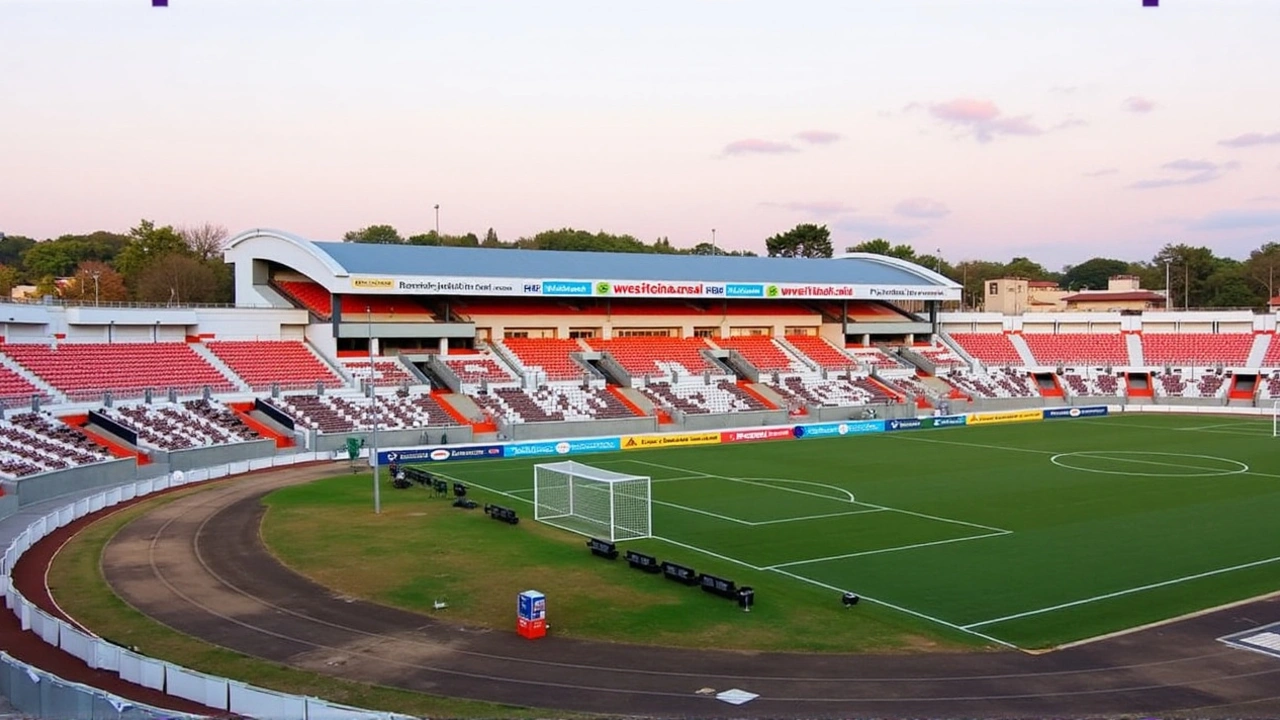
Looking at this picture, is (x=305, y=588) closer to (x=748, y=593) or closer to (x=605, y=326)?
(x=748, y=593)

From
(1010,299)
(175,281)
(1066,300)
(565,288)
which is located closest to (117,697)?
(565,288)

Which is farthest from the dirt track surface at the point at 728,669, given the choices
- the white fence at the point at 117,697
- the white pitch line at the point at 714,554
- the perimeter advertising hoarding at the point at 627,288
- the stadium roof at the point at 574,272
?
the stadium roof at the point at 574,272

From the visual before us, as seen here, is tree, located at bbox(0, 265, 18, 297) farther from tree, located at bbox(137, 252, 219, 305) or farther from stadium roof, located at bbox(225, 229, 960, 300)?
stadium roof, located at bbox(225, 229, 960, 300)

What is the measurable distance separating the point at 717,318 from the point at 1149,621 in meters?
62.2

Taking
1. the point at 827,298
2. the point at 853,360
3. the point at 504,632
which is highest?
the point at 827,298

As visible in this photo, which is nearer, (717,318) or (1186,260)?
(717,318)

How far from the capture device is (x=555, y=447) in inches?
2256

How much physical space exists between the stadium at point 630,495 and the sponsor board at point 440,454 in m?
0.19

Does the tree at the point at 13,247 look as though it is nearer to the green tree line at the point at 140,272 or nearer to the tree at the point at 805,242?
the green tree line at the point at 140,272

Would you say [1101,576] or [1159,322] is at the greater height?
[1159,322]

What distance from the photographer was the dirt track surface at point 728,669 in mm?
18656

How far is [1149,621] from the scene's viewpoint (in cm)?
2389

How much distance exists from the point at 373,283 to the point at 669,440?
70.5ft

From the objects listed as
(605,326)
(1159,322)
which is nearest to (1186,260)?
(1159,322)
